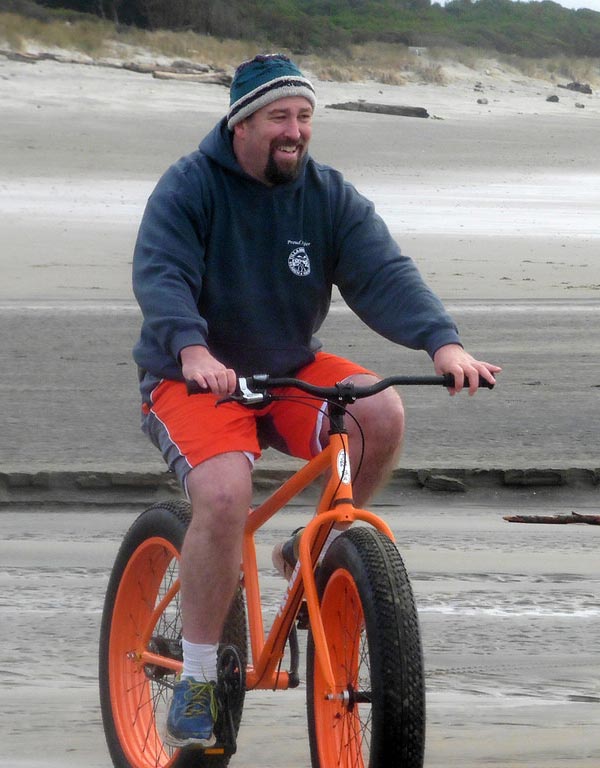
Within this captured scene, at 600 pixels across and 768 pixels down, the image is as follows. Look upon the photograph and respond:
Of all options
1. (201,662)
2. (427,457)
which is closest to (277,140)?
(201,662)

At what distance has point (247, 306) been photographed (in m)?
3.86

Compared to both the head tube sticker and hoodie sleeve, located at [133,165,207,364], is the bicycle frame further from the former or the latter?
hoodie sleeve, located at [133,165,207,364]

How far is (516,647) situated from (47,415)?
14.3ft

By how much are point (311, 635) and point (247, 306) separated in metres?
0.90

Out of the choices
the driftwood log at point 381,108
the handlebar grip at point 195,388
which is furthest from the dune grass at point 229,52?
the handlebar grip at point 195,388

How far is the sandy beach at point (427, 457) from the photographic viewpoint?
13.9ft

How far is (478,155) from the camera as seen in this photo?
30.8m

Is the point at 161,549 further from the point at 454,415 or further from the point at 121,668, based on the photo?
the point at 454,415

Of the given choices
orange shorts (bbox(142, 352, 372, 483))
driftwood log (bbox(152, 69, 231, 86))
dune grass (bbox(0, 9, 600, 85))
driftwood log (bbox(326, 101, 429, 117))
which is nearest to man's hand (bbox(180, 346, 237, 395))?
orange shorts (bbox(142, 352, 372, 483))

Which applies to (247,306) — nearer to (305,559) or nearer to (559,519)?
(305,559)

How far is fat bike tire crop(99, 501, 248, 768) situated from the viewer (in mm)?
3969

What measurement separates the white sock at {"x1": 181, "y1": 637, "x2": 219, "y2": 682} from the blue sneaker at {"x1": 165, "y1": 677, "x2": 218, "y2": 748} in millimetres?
29

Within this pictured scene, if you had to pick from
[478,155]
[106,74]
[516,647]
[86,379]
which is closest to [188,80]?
[106,74]

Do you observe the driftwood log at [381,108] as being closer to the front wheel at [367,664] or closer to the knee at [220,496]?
the knee at [220,496]
